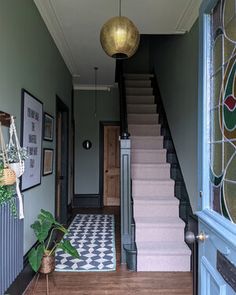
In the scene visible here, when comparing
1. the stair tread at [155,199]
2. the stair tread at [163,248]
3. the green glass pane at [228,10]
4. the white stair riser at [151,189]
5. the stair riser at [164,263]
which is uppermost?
the green glass pane at [228,10]

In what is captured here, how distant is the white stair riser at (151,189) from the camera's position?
14.3 ft

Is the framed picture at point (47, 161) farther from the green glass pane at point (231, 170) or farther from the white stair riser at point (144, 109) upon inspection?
the green glass pane at point (231, 170)

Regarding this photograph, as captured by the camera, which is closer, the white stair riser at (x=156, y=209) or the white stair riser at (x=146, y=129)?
the white stair riser at (x=156, y=209)

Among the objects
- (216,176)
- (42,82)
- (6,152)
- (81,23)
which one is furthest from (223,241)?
(81,23)

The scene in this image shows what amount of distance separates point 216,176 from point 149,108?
4923mm

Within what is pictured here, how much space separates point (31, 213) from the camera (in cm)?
314

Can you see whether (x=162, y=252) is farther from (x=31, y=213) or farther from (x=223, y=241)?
(x=223, y=241)

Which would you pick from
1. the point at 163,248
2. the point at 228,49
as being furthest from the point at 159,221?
the point at 228,49

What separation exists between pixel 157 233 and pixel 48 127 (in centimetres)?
202

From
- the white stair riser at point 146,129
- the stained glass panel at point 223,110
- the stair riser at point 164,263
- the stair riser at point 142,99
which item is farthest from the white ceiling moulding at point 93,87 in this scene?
the stained glass panel at point 223,110

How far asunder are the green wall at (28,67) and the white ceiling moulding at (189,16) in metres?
1.71

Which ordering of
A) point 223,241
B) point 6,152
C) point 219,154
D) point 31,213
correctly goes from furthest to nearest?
point 31,213, point 6,152, point 219,154, point 223,241

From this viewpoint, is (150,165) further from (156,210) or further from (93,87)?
(93,87)

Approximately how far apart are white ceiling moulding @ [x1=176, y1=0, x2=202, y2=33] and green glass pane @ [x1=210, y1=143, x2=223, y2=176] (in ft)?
7.60
